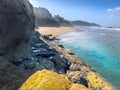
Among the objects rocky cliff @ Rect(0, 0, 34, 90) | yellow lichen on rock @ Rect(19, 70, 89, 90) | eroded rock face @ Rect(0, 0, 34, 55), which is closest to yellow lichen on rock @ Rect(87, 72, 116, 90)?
rocky cliff @ Rect(0, 0, 34, 90)

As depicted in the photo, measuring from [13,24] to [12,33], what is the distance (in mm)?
839

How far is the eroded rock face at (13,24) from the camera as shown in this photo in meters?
16.9

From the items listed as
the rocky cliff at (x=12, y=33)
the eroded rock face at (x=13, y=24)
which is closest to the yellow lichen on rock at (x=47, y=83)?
the rocky cliff at (x=12, y=33)

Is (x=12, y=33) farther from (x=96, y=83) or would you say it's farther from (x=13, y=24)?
(x=96, y=83)

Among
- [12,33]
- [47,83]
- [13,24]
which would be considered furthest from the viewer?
[13,24]

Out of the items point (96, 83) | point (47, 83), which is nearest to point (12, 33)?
point (47, 83)

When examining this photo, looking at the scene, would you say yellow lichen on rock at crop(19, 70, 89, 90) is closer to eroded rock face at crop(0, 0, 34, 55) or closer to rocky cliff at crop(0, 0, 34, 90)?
rocky cliff at crop(0, 0, 34, 90)

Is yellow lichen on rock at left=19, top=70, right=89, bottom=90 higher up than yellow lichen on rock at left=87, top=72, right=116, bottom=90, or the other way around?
yellow lichen on rock at left=19, top=70, right=89, bottom=90

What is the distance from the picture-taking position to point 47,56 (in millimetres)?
23359

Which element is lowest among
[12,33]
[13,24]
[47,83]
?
[47,83]

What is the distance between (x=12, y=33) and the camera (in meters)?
18.1

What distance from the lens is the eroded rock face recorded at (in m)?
16.9

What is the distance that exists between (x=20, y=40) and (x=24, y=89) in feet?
31.4

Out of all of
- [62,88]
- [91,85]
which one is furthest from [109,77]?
[62,88]
